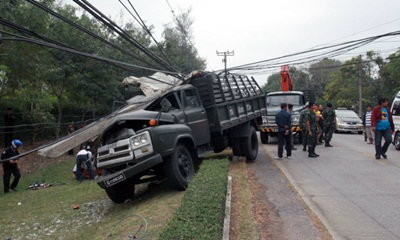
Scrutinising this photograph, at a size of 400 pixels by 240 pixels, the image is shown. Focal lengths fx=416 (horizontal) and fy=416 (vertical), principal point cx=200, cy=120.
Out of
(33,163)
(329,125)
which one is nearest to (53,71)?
(33,163)

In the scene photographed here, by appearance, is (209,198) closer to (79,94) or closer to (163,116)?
(163,116)

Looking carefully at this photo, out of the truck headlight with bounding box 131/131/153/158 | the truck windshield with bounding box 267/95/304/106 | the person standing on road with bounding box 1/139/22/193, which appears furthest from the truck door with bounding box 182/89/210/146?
the truck windshield with bounding box 267/95/304/106

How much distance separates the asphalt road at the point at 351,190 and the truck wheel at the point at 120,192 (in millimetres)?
3681

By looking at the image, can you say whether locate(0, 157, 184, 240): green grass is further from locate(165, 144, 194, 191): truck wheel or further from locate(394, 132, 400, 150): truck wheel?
locate(394, 132, 400, 150): truck wheel

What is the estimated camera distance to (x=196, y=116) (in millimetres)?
10109

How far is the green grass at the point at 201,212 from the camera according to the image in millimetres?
5105

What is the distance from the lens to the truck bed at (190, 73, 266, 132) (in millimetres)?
10758

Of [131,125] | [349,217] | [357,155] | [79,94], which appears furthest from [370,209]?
[79,94]

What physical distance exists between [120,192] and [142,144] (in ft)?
5.77

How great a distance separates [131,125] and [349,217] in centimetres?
468

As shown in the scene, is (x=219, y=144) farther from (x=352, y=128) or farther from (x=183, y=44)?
(x=183, y=44)

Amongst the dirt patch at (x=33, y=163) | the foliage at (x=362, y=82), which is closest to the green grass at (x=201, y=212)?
the dirt patch at (x=33, y=163)

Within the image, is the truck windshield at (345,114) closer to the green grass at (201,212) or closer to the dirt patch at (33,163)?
the dirt patch at (33,163)

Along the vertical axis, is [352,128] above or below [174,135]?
below
